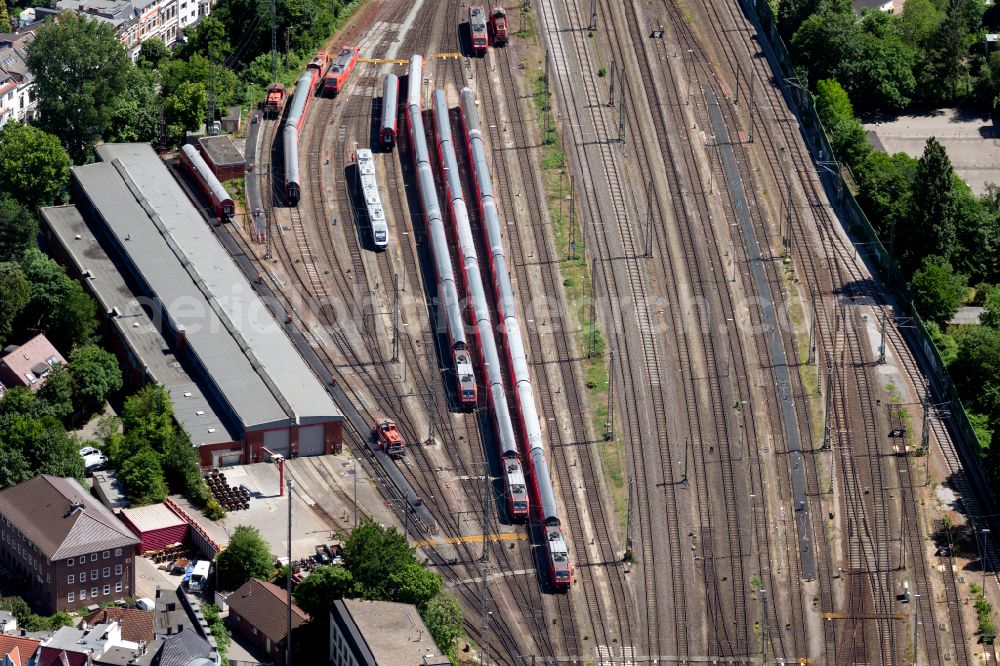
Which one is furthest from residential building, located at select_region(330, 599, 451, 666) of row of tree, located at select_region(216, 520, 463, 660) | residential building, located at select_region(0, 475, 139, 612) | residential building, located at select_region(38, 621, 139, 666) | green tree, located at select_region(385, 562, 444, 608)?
residential building, located at select_region(0, 475, 139, 612)

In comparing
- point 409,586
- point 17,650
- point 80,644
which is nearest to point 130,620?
point 80,644

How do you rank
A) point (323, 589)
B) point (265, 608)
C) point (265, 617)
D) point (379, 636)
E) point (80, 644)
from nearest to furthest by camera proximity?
point (379, 636)
point (80, 644)
point (323, 589)
point (265, 617)
point (265, 608)

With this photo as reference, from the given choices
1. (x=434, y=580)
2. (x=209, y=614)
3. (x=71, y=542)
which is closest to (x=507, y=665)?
(x=434, y=580)

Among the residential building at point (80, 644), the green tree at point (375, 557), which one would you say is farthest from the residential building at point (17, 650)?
the green tree at point (375, 557)

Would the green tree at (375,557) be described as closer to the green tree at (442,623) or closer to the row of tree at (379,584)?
the row of tree at (379,584)

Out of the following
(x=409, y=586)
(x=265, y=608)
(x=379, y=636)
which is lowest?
(x=265, y=608)

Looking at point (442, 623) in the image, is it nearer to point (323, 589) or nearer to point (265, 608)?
point (323, 589)
